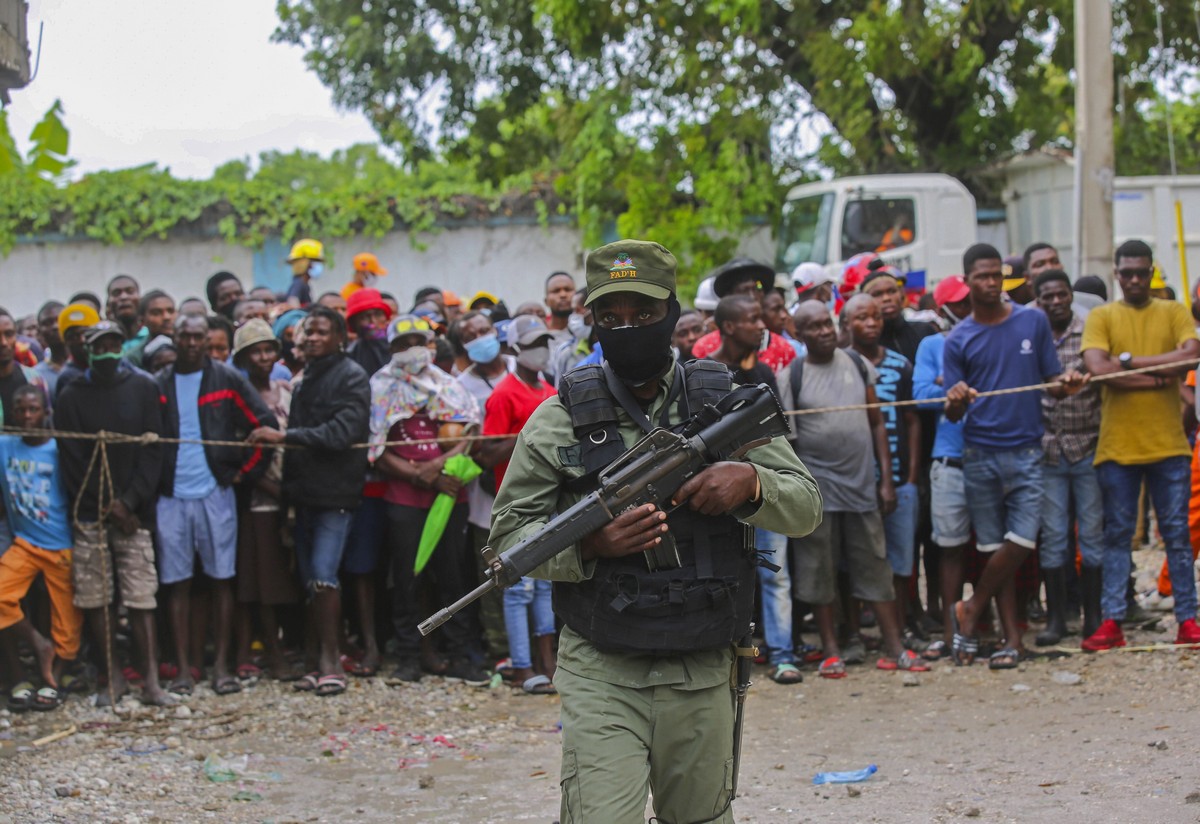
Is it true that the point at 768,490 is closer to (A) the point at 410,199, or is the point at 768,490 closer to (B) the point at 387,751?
(B) the point at 387,751

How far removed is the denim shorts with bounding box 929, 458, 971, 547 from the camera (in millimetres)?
A: 7754

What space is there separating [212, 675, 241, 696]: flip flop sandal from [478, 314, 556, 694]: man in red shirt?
5.04 ft

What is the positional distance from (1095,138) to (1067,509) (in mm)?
4352

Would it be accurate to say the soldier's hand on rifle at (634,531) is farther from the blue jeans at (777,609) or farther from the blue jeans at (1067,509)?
the blue jeans at (1067,509)

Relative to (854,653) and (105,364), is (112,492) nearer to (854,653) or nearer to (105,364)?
(105,364)

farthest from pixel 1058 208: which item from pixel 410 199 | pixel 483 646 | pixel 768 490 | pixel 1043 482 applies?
pixel 768 490

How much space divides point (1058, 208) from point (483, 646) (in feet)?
38.7

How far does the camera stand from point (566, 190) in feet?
60.2

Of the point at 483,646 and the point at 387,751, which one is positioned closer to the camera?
the point at 387,751

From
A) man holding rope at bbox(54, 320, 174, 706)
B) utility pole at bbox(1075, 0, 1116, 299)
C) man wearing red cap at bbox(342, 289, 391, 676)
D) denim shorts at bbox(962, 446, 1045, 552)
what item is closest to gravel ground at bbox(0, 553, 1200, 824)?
man wearing red cap at bbox(342, 289, 391, 676)

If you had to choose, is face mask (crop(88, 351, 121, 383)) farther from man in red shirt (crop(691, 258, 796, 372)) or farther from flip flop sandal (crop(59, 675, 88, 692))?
man in red shirt (crop(691, 258, 796, 372))

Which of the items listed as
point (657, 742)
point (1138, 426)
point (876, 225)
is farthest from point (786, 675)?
point (876, 225)

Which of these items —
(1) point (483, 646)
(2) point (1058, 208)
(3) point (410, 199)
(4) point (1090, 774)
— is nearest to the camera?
(4) point (1090, 774)

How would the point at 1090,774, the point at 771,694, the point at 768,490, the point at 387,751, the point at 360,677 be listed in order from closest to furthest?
the point at 768,490 < the point at 1090,774 < the point at 387,751 < the point at 771,694 < the point at 360,677
